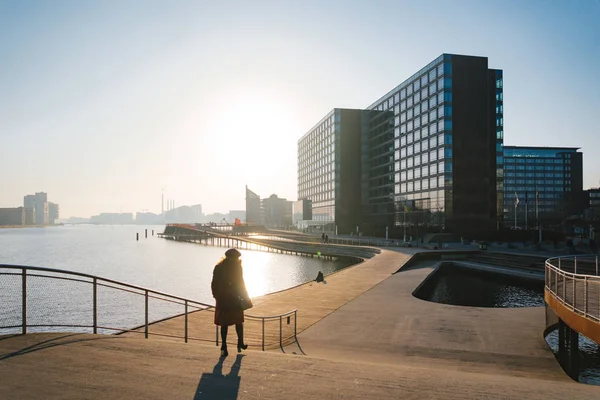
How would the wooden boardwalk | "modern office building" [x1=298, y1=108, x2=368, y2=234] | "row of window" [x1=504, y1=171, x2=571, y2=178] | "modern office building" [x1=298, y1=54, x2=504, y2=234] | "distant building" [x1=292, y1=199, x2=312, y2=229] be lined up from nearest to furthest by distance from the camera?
1. the wooden boardwalk
2. "modern office building" [x1=298, y1=54, x2=504, y2=234]
3. "modern office building" [x1=298, y1=108, x2=368, y2=234]
4. "distant building" [x1=292, y1=199, x2=312, y2=229]
5. "row of window" [x1=504, y1=171, x2=571, y2=178]

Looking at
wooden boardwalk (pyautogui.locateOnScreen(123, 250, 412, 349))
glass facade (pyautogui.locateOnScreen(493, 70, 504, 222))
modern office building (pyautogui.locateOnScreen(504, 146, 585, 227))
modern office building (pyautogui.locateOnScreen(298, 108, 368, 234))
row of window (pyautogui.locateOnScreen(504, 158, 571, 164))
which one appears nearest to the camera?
wooden boardwalk (pyautogui.locateOnScreen(123, 250, 412, 349))

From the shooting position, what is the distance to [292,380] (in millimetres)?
6238

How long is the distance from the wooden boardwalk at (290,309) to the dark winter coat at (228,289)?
15.3 ft

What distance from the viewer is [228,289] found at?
26.4 ft

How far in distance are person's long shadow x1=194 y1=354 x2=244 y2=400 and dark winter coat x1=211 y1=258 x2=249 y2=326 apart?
4.35ft

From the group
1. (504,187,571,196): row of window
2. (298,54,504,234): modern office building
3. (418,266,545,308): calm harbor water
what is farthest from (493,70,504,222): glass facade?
(504,187,571,196): row of window

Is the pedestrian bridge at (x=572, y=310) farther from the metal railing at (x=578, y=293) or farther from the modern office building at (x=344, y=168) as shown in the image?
the modern office building at (x=344, y=168)

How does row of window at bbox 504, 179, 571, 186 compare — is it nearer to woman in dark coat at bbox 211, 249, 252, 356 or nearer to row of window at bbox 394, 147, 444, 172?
row of window at bbox 394, 147, 444, 172

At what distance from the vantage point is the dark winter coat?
8.01 m

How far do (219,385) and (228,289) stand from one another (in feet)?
7.66

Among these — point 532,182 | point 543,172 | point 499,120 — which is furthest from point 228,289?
point 543,172

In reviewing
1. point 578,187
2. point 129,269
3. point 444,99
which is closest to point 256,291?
point 129,269

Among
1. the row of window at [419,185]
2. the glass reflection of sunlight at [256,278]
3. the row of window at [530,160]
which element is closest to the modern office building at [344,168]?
the row of window at [419,185]

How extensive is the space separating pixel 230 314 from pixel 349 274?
79.3ft
